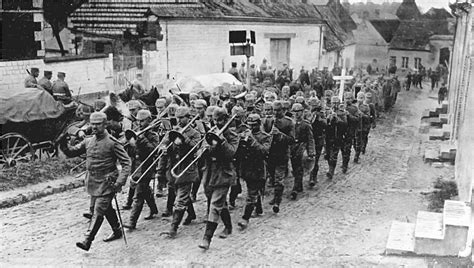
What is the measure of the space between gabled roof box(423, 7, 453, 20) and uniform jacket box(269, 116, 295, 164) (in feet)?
152

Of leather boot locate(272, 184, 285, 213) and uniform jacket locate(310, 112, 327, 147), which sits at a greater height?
uniform jacket locate(310, 112, 327, 147)

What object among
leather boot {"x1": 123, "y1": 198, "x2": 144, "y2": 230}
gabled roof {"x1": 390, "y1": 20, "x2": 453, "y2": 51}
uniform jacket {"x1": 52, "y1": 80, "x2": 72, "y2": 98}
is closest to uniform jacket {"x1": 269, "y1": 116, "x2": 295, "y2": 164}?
leather boot {"x1": 123, "y1": 198, "x2": 144, "y2": 230}

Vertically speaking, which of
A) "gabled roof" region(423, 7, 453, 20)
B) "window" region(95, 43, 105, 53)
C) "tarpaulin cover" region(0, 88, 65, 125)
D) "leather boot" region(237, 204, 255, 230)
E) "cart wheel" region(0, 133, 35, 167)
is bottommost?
"leather boot" region(237, 204, 255, 230)

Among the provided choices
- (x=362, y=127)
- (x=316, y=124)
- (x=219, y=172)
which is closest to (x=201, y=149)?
(x=219, y=172)

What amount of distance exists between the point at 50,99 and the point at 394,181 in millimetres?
6990

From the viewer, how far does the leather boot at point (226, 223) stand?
7719 mm

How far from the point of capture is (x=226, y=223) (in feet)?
25.7

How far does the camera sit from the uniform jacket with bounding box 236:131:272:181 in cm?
803

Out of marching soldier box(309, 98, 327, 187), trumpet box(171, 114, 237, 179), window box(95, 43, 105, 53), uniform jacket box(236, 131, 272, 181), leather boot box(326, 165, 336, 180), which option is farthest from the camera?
window box(95, 43, 105, 53)

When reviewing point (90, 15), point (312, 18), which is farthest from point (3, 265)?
point (312, 18)

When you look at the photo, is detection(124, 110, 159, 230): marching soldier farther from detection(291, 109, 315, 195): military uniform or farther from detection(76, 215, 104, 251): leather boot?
detection(291, 109, 315, 195): military uniform

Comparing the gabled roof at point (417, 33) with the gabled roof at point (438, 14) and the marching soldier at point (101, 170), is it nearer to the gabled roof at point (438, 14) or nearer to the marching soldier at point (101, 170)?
the gabled roof at point (438, 14)

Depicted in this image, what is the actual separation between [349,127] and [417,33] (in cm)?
4015

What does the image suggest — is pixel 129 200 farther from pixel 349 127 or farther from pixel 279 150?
pixel 349 127
